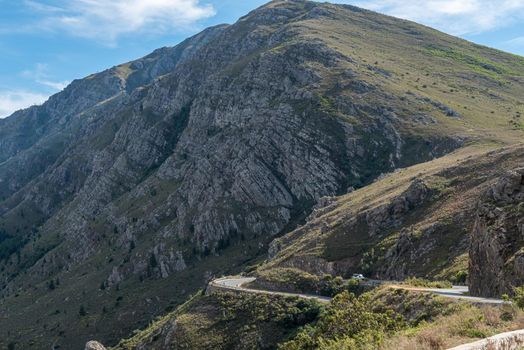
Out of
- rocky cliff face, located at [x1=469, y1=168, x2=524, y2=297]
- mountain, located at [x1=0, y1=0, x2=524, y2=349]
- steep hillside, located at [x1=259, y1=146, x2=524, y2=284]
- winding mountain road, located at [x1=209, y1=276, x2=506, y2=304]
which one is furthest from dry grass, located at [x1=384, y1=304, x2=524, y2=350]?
mountain, located at [x1=0, y1=0, x2=524, y2=349]

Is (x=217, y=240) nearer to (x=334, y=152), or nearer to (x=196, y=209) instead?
(x=196, y=209)

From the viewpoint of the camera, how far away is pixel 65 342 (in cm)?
10519

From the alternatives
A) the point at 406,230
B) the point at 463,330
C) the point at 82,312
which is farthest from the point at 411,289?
the point at 82,312

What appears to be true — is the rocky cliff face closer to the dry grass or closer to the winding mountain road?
the winding mountain road

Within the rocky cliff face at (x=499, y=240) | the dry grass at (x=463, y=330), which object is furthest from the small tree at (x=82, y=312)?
the dry grass at (x=463, y=330)

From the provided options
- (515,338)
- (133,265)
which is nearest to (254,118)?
(133,265)

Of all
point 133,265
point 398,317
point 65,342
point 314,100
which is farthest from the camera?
point 314,100

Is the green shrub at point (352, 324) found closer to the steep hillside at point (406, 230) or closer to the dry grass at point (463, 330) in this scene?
the dry grass at point (463, 330)

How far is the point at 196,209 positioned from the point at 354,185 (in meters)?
39.8

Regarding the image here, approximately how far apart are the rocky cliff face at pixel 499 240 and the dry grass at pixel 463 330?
9503 mm

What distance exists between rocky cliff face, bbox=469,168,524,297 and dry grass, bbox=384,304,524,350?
9503 mm

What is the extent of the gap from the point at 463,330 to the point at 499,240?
1584 cm

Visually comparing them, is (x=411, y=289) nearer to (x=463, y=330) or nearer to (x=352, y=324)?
(x=352, y=324)

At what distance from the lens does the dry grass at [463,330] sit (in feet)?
50.4
